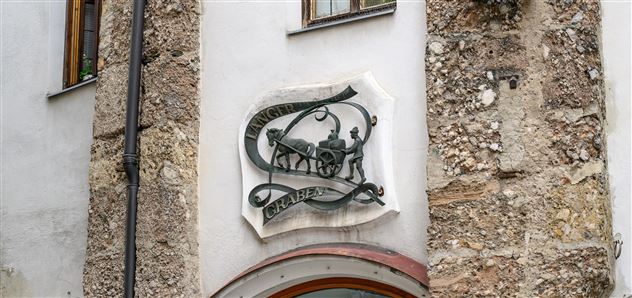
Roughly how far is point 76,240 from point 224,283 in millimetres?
1848

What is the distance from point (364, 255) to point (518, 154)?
1177 millimetres

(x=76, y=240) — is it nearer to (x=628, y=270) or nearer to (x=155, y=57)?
(x=155, y=57)

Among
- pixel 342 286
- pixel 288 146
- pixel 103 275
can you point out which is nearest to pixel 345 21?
pixel 288 146

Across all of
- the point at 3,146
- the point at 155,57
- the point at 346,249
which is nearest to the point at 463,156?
the point at 346,249

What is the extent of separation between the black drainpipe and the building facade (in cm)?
6

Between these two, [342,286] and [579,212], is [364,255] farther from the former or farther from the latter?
[579,212]

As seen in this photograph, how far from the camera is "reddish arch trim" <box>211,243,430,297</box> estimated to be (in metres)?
7.19

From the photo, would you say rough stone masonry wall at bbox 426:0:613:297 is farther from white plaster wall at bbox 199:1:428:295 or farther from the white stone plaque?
the white stone plaque

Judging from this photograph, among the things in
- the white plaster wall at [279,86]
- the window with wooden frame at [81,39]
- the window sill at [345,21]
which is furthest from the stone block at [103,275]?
the window sill at [345,21]

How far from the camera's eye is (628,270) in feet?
22.3

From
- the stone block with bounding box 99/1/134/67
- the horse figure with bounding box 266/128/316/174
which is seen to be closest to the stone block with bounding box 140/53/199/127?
the stone block with bounding box 99/1/134/67

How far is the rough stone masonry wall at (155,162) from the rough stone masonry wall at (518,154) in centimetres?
198

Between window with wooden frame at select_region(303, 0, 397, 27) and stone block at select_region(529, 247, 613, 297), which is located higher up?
window with wooden frame at select_region(303, 0, 397, 27)

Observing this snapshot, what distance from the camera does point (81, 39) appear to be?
1006 centimetres
